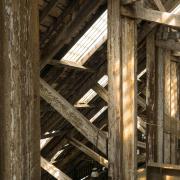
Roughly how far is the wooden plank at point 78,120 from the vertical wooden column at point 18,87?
2.72 metres

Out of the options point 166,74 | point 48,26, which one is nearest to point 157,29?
point 166,74

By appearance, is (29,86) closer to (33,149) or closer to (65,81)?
(33,149)

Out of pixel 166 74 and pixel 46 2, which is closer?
pixel 46 2

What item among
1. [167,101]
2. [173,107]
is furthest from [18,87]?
[173,107]

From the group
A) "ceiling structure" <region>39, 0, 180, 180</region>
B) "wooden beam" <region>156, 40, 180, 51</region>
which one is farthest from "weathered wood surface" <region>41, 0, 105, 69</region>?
"wooden beam" <region>156, 40, 180, 51</region>

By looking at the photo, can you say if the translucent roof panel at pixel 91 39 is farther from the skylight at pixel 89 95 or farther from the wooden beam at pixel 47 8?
the skylight at pixel 89 95

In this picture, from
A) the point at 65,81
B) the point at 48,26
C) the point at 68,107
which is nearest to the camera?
the point at 68,107

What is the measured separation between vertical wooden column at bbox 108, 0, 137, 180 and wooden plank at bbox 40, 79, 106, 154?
29 centimetres

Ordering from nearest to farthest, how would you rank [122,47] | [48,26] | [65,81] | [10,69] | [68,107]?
[10,69]
[122,47]
[68,107]
[48,26]
[65,81]

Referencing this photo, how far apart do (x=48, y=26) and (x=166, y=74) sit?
279 cm

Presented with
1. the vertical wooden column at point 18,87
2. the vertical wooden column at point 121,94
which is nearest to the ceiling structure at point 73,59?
the vertical wooden column at point 121,94

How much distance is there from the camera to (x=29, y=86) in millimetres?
1767

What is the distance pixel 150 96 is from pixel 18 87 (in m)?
5.22

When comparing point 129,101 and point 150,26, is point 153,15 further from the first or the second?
point 150,26
